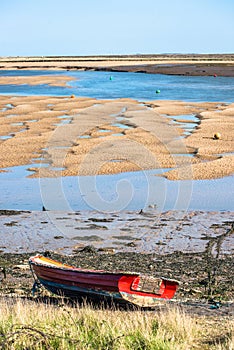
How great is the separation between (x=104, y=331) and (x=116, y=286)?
69.8 inches

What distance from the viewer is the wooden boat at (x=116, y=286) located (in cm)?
1033

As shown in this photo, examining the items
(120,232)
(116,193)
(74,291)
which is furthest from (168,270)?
(116,193)

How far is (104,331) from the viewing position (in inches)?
336

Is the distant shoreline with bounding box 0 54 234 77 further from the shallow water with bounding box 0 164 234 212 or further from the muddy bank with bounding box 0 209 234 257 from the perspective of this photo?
the muddy bank with bounding box 0 209 234 257

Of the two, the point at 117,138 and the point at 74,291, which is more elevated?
the point at 117,138

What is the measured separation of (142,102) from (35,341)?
42.1 m

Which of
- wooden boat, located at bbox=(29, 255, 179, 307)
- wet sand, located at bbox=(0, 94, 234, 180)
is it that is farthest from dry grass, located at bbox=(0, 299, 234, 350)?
wet sand, located at bbox=(0, 94, 234, 180)

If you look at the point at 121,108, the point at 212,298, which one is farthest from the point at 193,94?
the point at 212,298

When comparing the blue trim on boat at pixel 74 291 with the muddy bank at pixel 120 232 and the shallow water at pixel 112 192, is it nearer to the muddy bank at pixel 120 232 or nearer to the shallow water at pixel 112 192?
the muddy bank at pixel 120 232

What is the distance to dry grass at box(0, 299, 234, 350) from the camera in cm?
806

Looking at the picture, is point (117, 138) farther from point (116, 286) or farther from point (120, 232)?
point (116, 286)

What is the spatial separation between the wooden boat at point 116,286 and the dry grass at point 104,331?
0.69 metres

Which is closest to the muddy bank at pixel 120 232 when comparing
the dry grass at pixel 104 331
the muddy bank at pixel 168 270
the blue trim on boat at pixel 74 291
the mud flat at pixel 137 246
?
the mud flat at pixel 137 246

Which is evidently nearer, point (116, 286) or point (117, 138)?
point (116, 286)
